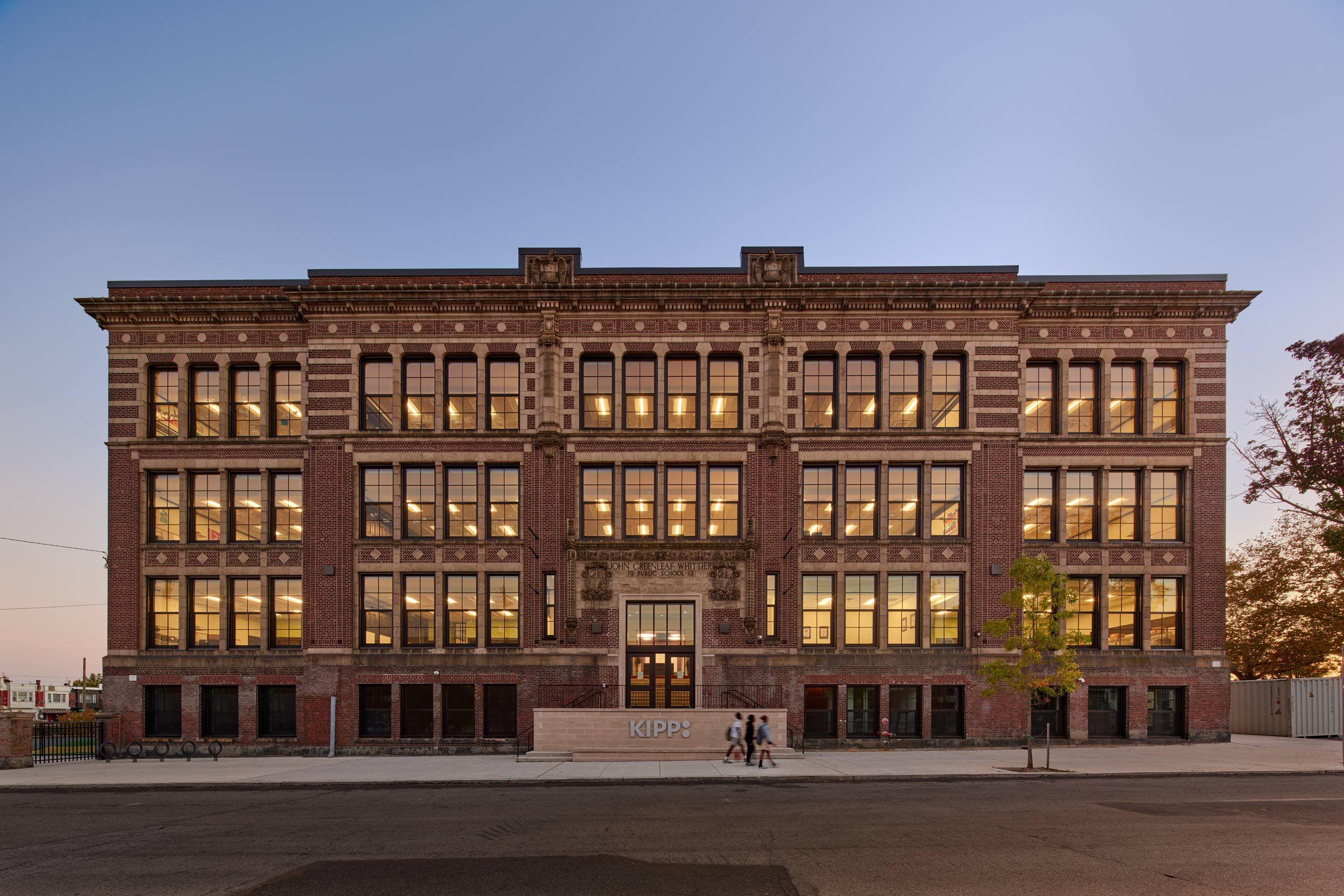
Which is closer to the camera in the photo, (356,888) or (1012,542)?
(356,888)

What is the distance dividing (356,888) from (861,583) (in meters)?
20.1

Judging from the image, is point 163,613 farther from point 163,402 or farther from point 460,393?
point 460,393

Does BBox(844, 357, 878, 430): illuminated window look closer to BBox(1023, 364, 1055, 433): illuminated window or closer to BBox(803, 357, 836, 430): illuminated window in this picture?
BBox(803, 357, 836, 430): illuminated window

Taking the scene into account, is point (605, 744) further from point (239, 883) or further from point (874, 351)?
point (874, 351)

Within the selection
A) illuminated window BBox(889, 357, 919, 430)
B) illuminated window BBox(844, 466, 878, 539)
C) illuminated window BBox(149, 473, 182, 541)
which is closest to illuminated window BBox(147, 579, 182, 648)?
illuminated window BBox(149, 473, 182, 541)

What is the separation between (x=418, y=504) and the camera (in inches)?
1046

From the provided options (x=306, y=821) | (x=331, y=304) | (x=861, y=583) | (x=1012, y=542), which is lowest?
(x=306, y=821)

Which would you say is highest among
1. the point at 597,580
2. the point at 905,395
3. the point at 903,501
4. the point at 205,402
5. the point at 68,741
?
the point at 905,395

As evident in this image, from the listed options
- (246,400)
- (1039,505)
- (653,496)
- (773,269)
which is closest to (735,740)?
(653,496)

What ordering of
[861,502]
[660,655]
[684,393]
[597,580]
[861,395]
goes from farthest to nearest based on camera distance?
[684,393]
[861,395]
[861,502]
[597,580]
[660,655]

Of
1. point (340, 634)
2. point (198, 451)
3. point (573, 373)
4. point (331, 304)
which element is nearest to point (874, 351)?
point (573, 373)

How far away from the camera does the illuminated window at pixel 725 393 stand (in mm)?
26891

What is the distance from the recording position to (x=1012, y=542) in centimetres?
2606

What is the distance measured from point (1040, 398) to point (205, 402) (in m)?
32.7
